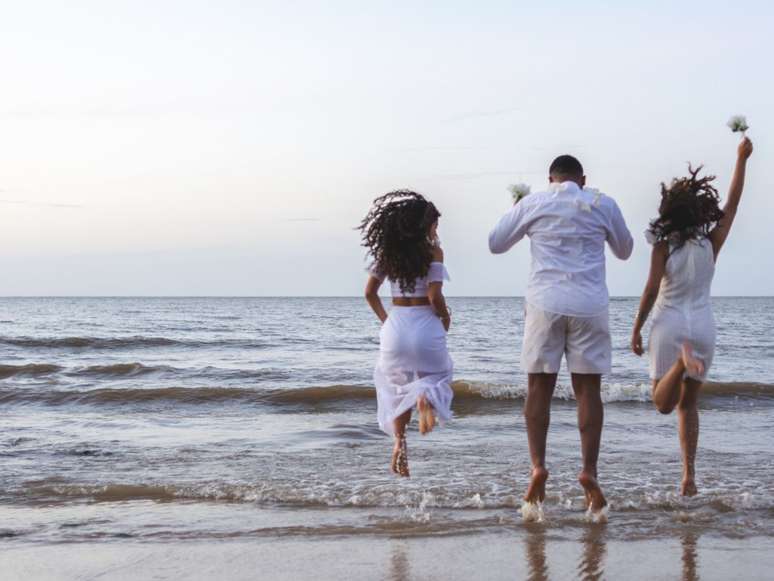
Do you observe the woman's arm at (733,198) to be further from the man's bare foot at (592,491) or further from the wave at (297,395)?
the wave at (297,395)

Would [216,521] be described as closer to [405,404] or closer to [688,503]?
[405,404]

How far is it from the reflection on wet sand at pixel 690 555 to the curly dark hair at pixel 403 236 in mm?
2081

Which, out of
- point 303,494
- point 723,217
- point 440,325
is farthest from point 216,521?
point 723,217

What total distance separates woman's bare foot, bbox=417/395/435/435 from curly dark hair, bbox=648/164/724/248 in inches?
66.3

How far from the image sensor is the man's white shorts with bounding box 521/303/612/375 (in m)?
5.18

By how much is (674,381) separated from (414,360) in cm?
155

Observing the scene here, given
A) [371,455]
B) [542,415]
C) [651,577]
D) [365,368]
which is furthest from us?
[365,368]

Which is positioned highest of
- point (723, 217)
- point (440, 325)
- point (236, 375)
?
point (723, 217)

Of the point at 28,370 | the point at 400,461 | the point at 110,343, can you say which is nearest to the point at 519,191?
the point at 400,461

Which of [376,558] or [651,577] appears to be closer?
[651,577]

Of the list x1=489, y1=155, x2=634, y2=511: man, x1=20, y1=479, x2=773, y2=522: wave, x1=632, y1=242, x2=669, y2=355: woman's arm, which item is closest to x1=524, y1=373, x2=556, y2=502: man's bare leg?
x1=489, y1=155, x2=634, y2=511: man

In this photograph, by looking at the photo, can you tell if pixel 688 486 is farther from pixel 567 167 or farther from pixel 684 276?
pixel 567 167

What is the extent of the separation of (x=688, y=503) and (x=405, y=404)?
6.41 feet

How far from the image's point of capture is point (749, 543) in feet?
16.2
